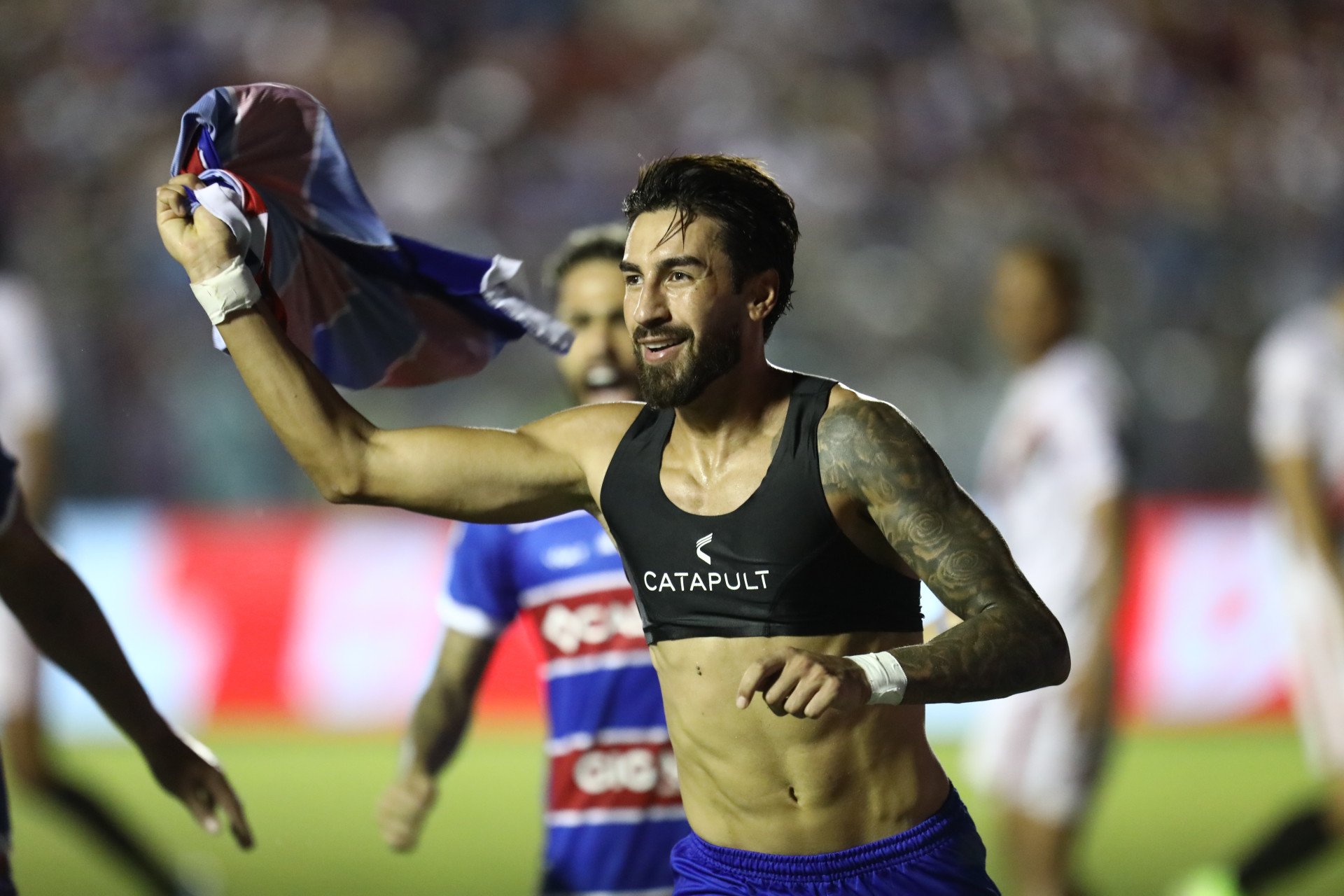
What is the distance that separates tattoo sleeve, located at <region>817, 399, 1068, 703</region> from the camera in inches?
112

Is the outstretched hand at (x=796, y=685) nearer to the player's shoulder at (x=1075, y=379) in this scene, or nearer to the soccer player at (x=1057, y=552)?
the soccer player at (x=1057, y=552)

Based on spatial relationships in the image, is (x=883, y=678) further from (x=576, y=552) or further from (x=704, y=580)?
(x=576, y=552)

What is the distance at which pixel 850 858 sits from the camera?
3092mm

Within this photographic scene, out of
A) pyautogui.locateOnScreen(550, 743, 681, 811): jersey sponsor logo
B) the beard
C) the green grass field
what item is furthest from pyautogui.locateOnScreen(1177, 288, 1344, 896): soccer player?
the beard

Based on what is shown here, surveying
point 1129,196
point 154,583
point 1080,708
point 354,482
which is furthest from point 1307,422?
point 1129,196

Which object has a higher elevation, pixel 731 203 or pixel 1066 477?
pixel 731 203

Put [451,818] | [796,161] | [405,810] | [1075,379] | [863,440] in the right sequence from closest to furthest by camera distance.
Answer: [863,440], [405,810], [1075,379], [451,818], [796,161]

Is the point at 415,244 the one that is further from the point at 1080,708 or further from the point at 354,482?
the point at 1080,708

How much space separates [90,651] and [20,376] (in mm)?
3621

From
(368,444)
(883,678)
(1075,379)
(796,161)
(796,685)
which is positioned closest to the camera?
(796,685)

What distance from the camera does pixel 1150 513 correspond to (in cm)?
1121

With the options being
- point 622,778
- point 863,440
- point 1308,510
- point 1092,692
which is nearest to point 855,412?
point 863,440

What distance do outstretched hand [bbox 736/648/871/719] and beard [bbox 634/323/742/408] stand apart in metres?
0.75

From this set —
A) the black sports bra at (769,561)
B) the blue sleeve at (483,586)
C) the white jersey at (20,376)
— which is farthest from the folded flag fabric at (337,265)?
the white jersey at (20,376)
